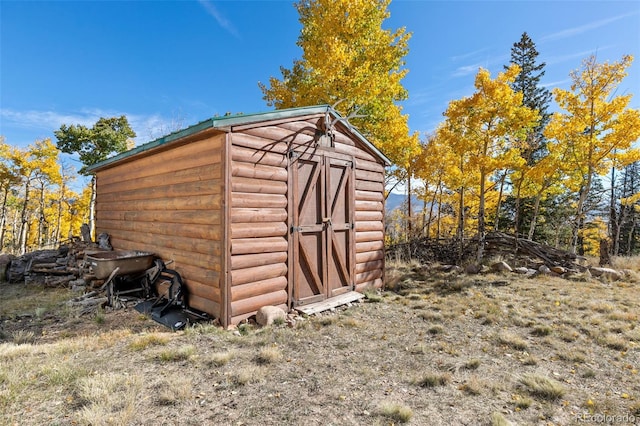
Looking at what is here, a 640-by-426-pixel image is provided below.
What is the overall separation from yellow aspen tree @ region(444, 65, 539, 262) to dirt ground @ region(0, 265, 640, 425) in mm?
5189

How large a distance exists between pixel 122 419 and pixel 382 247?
632 centimetres

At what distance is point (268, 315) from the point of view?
476 centimetres

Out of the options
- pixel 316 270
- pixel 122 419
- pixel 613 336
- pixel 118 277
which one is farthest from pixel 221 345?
pixel 613 336

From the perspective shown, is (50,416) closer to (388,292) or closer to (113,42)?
(388,292)

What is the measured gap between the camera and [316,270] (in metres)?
5.88

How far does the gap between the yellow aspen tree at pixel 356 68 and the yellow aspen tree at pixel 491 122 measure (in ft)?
6.69

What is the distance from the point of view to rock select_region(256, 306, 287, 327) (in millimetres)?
4734

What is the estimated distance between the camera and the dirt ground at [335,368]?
8.45 feet

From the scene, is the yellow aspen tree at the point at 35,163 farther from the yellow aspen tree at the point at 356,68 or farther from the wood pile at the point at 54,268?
the yellow aspen tree at the point at 356,68

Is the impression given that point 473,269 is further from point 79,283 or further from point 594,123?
point 79,283

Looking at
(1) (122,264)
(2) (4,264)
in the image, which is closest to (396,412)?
(1) (122,264)

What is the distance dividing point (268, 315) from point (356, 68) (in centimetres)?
853

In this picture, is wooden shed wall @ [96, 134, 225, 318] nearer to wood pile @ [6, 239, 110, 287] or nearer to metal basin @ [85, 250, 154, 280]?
metal basin @ [85, 250, 154, 280]

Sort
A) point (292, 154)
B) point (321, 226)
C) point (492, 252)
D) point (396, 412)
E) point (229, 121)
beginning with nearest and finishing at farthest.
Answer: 1. point (396, 412)
2. point (229, 121)
3. point (292, 154)
4. point (321, 226)
5. point (492, 252)
